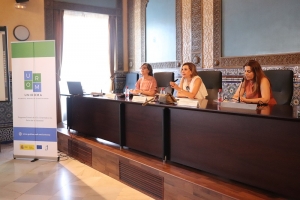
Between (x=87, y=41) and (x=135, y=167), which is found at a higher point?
(x=87, y=41)

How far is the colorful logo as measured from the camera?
3781 millimetres

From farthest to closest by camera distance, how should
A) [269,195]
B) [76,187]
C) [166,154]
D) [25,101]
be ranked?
[25,101] < [76,187] < [166,154] < [269,195]

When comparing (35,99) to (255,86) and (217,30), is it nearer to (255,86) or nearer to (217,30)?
(255,86)

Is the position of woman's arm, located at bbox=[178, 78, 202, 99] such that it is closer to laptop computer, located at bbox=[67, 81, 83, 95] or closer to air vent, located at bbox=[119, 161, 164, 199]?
air vent, located at bbox=[119, 161, 164, 199]

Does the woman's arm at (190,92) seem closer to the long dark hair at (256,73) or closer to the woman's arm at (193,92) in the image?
the woman's arm at (193,92)

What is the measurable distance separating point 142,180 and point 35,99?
1821mm

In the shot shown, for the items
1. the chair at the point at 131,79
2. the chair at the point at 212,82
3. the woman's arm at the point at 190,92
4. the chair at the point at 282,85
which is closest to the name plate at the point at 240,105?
the woman's arm at the point at 190,92

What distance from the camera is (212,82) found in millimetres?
3670

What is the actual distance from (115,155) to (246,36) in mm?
2441

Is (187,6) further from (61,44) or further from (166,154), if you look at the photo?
(166,154)

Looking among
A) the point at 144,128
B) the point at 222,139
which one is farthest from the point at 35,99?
the point at 222,139

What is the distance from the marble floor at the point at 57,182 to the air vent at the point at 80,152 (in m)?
0.06

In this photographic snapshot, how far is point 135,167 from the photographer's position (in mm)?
2891

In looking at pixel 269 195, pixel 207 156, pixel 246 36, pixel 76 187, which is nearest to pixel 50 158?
pixel 76 187
